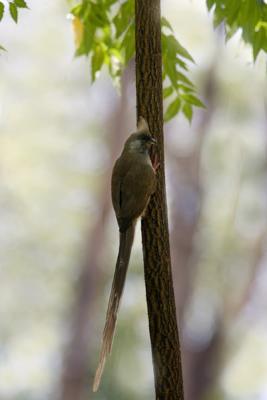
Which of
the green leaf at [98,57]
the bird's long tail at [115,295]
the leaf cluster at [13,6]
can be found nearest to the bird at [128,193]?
the bird's long tail at [115,295]

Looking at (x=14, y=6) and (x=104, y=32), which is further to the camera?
(x=104, y=32)

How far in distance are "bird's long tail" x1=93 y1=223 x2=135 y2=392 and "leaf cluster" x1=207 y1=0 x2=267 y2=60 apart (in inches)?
23.8

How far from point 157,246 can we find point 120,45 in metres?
0.81

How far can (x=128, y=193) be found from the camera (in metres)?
1.35

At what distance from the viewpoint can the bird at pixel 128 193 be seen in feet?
4.26

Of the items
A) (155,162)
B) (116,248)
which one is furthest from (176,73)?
(116,248)

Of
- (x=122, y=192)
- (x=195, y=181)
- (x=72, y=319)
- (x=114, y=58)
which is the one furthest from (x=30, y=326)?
(x=122, y=192)

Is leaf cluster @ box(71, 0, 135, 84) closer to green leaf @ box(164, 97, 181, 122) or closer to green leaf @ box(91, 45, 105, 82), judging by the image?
green leaf @ box(91, 45, 105, 82)

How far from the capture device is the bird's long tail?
1.24 meters

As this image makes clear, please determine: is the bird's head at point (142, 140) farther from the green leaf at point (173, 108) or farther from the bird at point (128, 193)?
the green leaf at point (173, 108)

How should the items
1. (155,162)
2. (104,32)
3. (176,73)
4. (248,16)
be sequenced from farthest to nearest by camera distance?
(104,32), (176,73), (248,16), (155,162)

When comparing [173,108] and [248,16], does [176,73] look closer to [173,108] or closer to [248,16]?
[173,108]

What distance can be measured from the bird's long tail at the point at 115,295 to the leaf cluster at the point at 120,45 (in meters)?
0.58

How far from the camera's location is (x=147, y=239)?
128 cm
